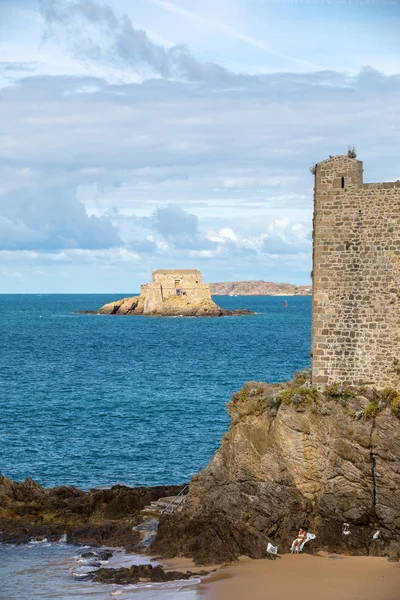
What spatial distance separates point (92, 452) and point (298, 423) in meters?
17.1

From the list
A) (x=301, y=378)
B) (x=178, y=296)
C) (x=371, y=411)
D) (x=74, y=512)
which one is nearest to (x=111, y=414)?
(x=74, y=512)

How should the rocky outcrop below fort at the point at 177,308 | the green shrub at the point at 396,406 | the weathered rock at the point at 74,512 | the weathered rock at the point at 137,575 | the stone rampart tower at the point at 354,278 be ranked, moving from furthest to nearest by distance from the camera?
the rocky outcrop below fort at the point at 177,308 → the weathered rock at the point at 74,512 → the stone rampart tower at the point at 354,278 → the green shrub at the point at 396,406 → the weathered rock at the point at 137,575

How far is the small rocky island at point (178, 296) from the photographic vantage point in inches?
5615

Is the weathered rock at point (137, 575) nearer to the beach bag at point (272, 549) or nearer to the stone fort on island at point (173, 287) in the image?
the beach bag at point (272, 549)

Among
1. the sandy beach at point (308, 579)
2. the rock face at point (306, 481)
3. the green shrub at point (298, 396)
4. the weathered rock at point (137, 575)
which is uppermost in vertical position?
the green shrub at point (298, 396)

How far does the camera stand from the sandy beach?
18766mm

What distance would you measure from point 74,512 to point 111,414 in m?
20.0

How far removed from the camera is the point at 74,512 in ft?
86.2

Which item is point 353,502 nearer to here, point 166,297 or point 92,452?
point 92,452

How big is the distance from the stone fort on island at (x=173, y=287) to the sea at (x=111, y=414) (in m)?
42.0

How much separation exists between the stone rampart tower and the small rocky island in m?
119

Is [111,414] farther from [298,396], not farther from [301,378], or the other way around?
[298,396]

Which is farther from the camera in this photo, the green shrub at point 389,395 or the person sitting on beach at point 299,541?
the green shrub at point 389,395

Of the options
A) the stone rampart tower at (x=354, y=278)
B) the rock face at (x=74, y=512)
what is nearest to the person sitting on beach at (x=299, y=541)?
the stone rampart tower at (x=354, y=278)
